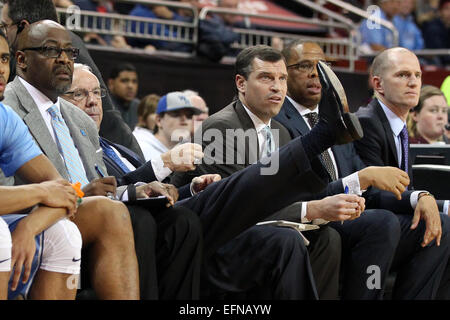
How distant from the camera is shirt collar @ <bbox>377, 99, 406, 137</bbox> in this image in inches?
158

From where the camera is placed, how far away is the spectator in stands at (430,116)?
5.36 metres

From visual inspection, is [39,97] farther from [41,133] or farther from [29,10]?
[29,10]

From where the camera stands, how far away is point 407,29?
958cm

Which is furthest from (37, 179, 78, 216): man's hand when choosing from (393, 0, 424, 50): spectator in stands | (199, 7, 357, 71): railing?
(393, 0, 424, 50): spectator in stands

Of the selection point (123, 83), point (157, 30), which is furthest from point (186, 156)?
point (157, 30)

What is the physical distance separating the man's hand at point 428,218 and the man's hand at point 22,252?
185cm

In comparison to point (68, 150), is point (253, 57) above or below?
above

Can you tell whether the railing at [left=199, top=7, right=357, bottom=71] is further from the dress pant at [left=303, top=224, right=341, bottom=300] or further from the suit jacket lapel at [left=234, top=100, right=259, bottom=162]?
the dress pant at [left=303, top=224, right=341, bottom=300]

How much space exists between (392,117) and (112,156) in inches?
58.1

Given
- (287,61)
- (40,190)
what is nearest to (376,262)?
(287,61)

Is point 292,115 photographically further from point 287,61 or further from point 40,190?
point 40,190

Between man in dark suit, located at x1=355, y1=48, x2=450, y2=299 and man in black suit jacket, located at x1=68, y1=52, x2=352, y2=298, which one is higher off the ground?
man in dark suit, located at x1=355, y1=48, x2=450, y2=299

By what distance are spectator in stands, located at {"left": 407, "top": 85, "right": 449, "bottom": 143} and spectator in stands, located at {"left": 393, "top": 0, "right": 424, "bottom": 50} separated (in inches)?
164
